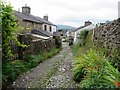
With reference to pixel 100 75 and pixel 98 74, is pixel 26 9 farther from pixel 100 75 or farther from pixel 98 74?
pixel 100 75

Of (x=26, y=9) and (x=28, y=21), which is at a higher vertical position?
(x=26, y=9)

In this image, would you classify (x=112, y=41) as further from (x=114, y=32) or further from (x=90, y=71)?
(x=90, y=71)

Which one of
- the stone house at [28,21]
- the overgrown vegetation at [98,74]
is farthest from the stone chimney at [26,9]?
the overgrown vegetation at [98,74]

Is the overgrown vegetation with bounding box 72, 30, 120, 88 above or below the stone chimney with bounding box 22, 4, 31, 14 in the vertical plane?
below

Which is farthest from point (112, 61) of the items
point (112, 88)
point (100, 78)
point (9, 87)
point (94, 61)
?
point (9, 87)

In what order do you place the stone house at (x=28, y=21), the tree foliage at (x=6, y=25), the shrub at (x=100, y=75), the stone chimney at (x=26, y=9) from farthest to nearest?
1. the stone chimney at (x=26, y=9)
2. the stone house at (x=28, y=21)
3. the tree foliage at (x=6, y=25)
4. the shrub at (x=100, y=75)

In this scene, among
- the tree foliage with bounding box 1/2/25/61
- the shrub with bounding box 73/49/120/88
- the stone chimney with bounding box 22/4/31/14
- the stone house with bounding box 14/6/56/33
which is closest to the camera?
the shrub with bounding box 73/49/120/88

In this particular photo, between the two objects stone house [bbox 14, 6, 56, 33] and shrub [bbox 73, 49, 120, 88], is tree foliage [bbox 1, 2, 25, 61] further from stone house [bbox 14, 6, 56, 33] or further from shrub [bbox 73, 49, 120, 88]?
stone house [bbox 14, 6, 56, 33]

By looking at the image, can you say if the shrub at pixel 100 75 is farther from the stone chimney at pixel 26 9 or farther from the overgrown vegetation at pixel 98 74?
the stone chimney at pixel 26 9

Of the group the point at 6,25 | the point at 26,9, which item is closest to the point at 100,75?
the point at 6,25

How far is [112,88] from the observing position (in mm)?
6262

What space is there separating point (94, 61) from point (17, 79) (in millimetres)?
3581

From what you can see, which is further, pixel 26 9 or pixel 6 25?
pixel 26 9

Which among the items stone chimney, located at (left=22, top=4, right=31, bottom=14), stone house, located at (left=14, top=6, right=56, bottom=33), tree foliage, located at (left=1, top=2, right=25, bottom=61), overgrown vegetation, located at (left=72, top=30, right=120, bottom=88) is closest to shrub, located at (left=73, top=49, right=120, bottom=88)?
overgrown vegetation, located at (left=72, top=30, right=120, bottom=88)
